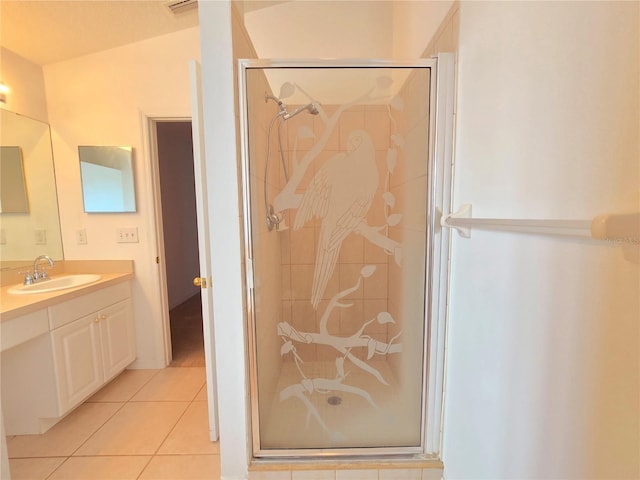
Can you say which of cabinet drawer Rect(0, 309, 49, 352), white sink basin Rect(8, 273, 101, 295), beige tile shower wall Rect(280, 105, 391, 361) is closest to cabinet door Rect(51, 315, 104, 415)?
cabinet drawer Rect(0, 309, 49, 352)

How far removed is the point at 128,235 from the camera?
2160 millimetres

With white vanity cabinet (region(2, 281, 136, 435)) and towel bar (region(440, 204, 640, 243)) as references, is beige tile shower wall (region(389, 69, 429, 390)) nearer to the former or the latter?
towel bar (region(440, 204, 640, 243))

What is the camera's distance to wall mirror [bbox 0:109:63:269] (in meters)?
1.83

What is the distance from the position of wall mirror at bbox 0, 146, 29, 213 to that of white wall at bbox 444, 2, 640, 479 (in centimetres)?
281

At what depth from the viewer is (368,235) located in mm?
1195

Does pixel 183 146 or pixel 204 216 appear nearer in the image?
pixel 204 216

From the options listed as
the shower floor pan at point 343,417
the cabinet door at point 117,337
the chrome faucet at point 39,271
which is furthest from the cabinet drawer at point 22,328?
the shower floor pan at point 343,417


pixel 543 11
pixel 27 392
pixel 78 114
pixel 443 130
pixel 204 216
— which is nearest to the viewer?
pixel 543 11

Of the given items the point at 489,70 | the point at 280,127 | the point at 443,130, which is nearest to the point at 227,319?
the point at 280,127

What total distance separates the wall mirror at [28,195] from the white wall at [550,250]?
280 centimetres

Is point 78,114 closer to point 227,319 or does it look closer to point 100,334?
point 100,334

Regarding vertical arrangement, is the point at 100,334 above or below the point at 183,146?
below

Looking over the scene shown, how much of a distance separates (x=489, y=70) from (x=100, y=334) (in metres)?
2.63

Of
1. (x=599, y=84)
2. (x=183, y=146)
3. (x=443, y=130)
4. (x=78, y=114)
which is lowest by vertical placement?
(x=599, y=84)
